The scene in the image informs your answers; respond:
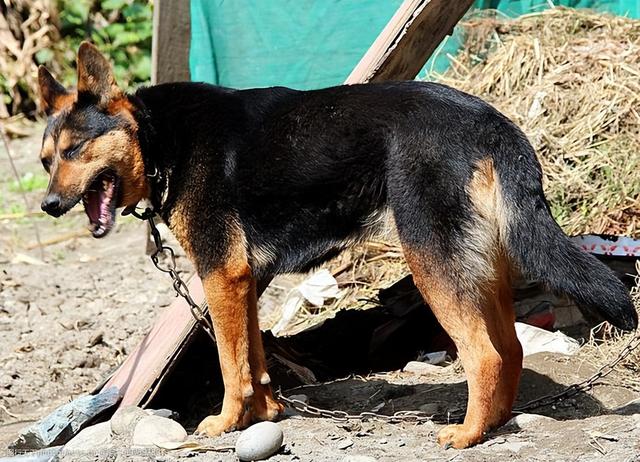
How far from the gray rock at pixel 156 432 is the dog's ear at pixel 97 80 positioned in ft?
5.14

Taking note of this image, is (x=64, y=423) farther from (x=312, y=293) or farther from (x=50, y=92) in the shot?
(x=312, y=293)

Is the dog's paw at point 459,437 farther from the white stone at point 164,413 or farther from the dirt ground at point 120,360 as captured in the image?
the white stone at point 164,413

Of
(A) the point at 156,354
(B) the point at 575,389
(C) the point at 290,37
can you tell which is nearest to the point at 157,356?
(A) the point at 156,354

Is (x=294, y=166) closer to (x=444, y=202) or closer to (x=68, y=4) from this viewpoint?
(x=444, y=202)

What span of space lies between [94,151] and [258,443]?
164 centimetres

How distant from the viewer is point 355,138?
177 inches

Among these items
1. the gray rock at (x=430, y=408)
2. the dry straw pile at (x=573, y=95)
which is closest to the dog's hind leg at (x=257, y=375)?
the gray rock at (x=430, y=408)

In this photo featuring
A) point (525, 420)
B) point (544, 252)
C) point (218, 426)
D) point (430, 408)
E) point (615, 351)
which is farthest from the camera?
point (615, 351)

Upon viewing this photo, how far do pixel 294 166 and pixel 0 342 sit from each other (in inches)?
124

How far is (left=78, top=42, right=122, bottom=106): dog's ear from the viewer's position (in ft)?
15.7

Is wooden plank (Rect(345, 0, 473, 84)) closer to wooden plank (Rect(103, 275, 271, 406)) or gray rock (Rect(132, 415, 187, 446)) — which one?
wooden plank (Rect(103, 275, 271, 406))

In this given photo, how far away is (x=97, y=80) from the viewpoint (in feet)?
16.0

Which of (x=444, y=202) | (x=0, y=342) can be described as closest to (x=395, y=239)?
(x=444, y=202)

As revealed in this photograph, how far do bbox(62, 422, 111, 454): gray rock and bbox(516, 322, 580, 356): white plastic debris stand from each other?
2308mm
